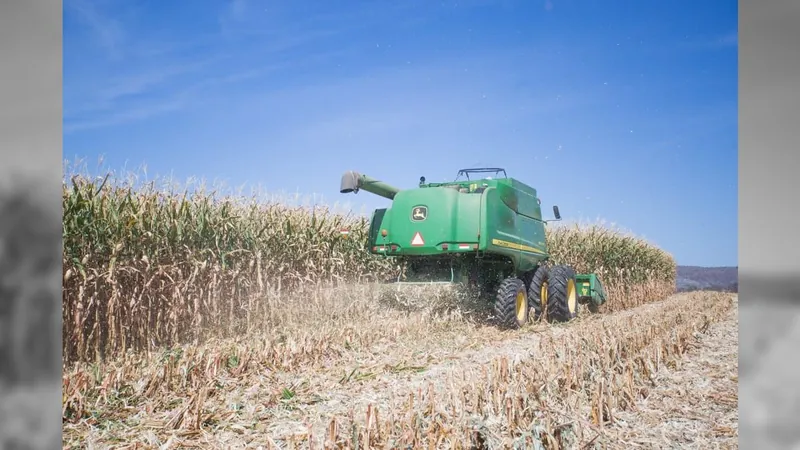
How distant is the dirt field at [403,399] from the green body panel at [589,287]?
3.42m

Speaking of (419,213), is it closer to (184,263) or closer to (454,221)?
(454,221)

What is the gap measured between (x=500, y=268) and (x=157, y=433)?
4408 mm

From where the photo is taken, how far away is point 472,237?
17.7ft

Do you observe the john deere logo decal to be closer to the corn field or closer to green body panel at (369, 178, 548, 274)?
green body panel at (369, 178, 548, 274)

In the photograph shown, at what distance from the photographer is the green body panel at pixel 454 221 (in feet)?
17.8

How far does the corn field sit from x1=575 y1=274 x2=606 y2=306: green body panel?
2.67m

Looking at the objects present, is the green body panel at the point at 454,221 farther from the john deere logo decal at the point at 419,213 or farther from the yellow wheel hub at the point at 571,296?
the yellow wheel hub at the point at 571,296

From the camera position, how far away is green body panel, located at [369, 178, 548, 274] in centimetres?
542

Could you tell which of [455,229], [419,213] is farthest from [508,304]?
[419,213]

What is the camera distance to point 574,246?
8.73 m

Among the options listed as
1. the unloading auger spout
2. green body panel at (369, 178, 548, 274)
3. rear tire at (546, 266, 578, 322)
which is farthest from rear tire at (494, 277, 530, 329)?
the unloading auger spout

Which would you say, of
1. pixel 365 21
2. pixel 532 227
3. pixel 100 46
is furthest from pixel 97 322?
pixel 532 227

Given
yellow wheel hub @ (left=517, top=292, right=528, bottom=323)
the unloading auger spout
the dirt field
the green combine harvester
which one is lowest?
the dirt field
